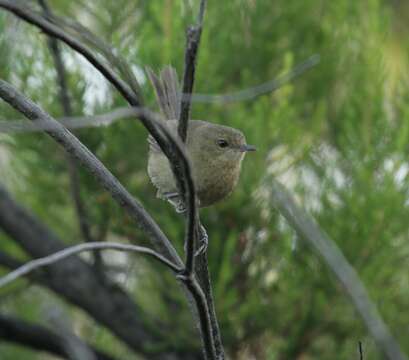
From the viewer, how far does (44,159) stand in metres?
3.79

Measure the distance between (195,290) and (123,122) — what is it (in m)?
2.35

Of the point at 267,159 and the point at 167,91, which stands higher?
the point at 267,159

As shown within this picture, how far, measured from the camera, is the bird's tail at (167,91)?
2793 mm

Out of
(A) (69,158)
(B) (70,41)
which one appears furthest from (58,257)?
(A) (69,158)

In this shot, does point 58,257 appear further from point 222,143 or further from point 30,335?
point 30,335

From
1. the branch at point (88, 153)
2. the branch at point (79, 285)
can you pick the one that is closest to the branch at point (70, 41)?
the branch at point (88, 153)

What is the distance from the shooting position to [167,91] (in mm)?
2836

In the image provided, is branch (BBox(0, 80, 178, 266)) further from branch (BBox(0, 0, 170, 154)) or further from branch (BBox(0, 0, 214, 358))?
branch (BBox(0, 0, 170, 154))

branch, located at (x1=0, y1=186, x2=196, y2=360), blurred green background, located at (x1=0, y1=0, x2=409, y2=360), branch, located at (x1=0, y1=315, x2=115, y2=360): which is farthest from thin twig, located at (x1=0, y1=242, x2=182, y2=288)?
branch, located at (x1=0, y1=315, x2=115, y2=360)

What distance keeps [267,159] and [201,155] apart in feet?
2.35

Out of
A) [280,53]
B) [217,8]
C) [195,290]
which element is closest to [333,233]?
[280,53]

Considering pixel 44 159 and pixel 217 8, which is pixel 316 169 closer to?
pixel 217 8

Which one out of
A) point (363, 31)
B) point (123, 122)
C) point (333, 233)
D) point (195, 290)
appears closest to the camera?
point (195, 290)

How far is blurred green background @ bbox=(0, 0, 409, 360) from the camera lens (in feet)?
11.2
